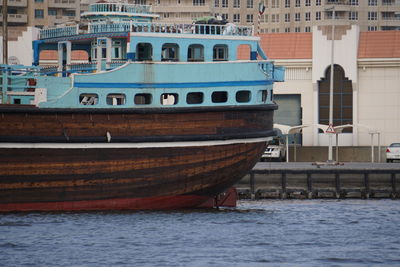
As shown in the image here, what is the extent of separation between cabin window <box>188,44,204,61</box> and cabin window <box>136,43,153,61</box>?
5.34 feet

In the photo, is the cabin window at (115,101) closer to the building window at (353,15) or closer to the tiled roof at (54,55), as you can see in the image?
the tiled roof at (54,55)

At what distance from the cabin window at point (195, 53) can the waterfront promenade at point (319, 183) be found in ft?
27.3

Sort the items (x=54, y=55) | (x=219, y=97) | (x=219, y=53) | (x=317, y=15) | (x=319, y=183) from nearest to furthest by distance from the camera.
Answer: (x=219, y=97) → (x=219, y=53) → (x=319, y=183) → (x=54, y=55) → (x=317, y=15)

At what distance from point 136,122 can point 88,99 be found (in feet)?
7.12

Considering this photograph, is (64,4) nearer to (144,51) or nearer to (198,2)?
(198,2)

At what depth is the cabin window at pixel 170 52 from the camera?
45469 mm

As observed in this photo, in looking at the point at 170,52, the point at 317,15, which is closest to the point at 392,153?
the point at 170,52

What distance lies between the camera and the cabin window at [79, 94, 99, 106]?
42.9 metres

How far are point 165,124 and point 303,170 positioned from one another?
38.2ft

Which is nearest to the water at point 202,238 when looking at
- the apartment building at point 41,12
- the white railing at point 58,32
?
the white railing at point 58,32

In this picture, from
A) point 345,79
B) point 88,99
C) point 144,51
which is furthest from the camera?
point 345,79

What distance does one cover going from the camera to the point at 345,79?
7456 cm

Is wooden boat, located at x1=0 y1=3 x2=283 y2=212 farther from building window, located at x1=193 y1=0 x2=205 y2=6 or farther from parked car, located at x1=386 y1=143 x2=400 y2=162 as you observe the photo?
building window, located at x1=193 y1=0 x2=205 y2=6

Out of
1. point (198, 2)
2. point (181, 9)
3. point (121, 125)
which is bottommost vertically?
point (121, 125)
